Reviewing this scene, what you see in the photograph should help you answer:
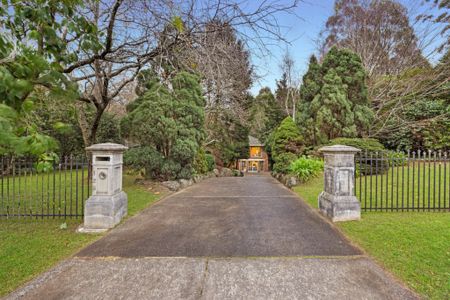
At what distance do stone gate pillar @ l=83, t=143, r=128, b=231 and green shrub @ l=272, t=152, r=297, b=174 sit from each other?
8659 mm

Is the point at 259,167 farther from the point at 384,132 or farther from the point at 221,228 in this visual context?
the point at 221,228

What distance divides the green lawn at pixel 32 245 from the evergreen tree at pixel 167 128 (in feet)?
11.2

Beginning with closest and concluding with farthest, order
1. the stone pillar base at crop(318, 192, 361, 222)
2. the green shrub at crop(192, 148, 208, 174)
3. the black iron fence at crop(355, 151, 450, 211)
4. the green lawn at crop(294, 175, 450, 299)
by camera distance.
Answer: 1. the green lawn at crop(294, 175, 450, 299)
2. the stone pillar base at crop(318, 192, 361, 222)
3. the black iron fence at crop(355, 151, 450, 211)
4. the green shrub at crop(192, 148, 208, 174)

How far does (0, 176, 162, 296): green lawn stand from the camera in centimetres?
296

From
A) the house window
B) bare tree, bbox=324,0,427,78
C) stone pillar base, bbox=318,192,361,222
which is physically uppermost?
bare tree, bbox=324,0,427,78

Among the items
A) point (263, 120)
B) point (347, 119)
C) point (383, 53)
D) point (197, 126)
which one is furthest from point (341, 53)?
point (263, 120)

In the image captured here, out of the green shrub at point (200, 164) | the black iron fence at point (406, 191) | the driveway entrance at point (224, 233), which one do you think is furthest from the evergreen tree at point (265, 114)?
the driveway entrance at point (224, 233)

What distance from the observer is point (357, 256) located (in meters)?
3.39

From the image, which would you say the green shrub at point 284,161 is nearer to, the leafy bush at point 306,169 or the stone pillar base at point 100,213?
the leafy bush at point 306,169

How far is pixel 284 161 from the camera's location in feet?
40.5

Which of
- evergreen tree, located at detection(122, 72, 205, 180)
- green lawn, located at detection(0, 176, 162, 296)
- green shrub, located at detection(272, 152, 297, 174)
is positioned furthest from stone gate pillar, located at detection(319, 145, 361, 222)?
green shrub, located at detection(272, 152, 297, 174)

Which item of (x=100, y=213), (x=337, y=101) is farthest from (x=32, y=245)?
(x=337, y=101)

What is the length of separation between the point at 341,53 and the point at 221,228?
11388 mm

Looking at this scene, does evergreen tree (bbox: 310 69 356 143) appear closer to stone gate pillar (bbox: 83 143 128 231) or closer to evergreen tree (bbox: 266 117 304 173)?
evergreen tree (bbox: 266 117 304 173)
